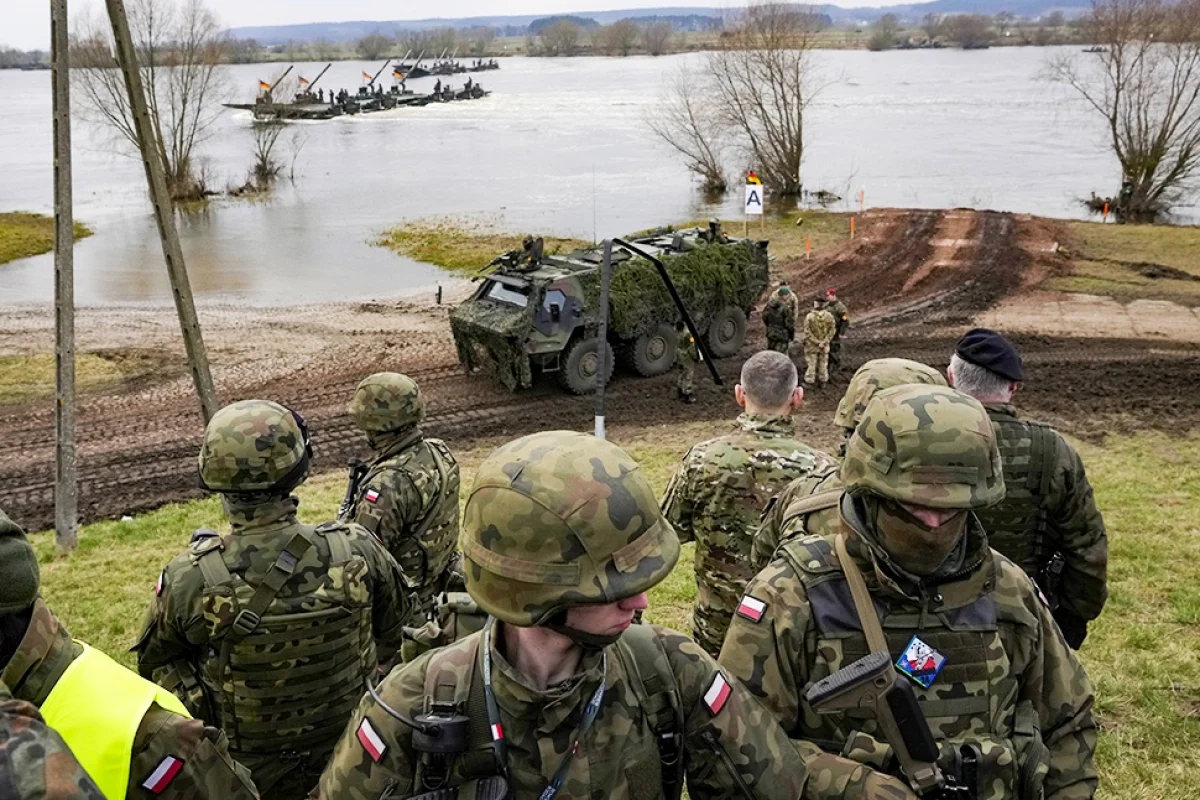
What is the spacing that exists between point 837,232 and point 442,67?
85.3 meters

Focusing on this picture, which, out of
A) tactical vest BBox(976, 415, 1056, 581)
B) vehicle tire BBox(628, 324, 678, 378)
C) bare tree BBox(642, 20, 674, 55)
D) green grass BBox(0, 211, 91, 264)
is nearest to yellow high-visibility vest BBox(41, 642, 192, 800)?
tactical vest BBox(976, 415, 1056, 581)

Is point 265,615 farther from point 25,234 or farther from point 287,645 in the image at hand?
point 25,234

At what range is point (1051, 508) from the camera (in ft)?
13.1

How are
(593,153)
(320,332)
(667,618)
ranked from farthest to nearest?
(593,153), (320,332), (667,618)

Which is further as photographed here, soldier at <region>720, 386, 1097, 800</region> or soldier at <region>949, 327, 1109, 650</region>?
soldier at <region>949, 327, 1109, 650</region>

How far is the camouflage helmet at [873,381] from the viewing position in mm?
3994

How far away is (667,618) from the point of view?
6844 millimetres

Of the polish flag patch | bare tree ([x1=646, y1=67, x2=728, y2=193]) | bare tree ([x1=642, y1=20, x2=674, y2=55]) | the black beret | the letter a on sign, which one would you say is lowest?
the polish flag patch

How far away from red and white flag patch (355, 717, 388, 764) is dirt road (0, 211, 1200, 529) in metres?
8.95

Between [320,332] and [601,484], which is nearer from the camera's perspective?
[601,484]

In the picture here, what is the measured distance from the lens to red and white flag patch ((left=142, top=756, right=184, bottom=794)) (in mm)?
2260

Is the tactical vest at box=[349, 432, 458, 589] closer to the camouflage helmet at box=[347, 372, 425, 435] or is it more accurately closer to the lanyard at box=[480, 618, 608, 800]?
the camouflage helmet at box=[347, 372, 425, 435]

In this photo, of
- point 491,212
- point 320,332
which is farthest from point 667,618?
point 491,212

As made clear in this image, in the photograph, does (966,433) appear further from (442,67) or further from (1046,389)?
(442,67)
